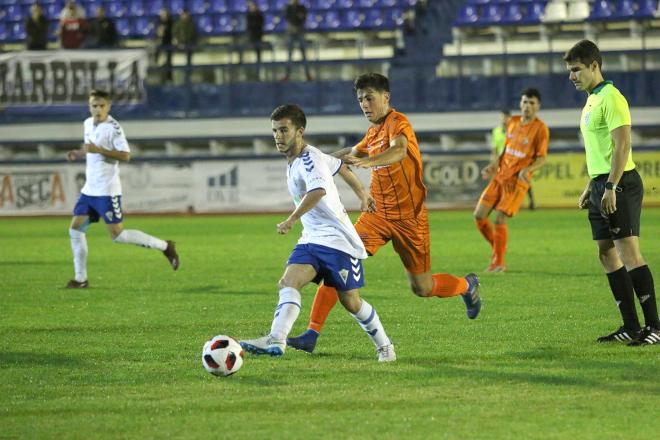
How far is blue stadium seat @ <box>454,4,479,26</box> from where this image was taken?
28922 mm

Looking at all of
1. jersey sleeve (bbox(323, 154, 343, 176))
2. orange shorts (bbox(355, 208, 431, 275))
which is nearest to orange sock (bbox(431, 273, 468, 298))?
orange shorts (bbox(355, 208, 431, 275))

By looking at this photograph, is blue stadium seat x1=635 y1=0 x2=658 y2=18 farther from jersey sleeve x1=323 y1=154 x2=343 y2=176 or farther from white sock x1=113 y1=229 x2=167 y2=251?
jersey sleeve x1=323 y1=154 x2=343 y2=176

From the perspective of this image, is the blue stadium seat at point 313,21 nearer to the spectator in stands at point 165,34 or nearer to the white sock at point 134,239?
the spectator in stands at point 165,34

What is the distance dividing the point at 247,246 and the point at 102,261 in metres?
2.77

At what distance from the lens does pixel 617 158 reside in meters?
7.61

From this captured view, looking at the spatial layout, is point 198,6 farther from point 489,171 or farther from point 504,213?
point 489,171

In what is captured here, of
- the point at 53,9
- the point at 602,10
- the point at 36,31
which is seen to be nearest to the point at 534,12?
the point at 602,10

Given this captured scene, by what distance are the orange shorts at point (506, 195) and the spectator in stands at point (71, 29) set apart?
18892mm

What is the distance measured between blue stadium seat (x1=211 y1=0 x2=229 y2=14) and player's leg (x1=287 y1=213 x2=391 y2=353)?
78.7 feet

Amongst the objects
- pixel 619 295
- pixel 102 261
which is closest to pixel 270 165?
pixel 102 261

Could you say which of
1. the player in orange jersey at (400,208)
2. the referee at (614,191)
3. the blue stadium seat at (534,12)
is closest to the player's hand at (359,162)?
the player in orange jersey at (400,208)

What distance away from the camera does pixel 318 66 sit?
29141 millimetres

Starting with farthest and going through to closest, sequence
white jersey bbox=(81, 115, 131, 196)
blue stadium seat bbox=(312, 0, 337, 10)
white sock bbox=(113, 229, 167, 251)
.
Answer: blue stadium seat bbox=(312, 0, 337, 10) < white sock bbox=(113, 229, 167, 251) < white jersey bbox=(81, 115, 131, 196)

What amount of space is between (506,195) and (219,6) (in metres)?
19.3
